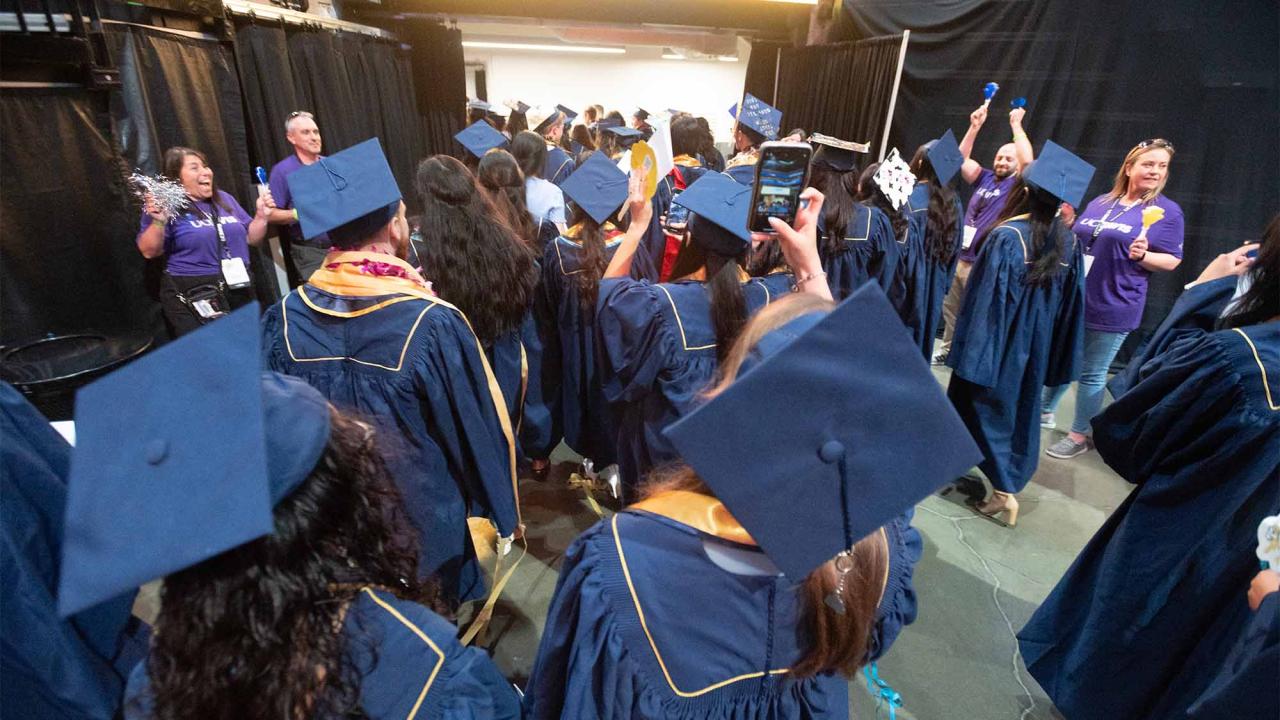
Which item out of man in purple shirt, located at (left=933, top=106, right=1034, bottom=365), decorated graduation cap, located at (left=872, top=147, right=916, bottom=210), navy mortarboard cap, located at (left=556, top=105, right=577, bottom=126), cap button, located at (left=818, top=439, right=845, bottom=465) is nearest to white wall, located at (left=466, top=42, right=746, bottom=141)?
navy mortarboard cap, located at (left=556, top=105, right=577, bottom=126)

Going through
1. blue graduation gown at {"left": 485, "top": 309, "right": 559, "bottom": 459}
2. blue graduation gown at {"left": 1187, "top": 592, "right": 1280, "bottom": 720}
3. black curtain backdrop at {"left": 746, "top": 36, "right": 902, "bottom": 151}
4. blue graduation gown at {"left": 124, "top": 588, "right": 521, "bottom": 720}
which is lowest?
blue graduation gown at {"left": 485, "top": 309, "right": 559, "bottom": 459}

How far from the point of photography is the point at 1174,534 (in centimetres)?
164

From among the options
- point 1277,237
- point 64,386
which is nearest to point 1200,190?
point 1277,237

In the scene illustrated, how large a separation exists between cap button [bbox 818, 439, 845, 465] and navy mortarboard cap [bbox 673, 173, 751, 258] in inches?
47.2

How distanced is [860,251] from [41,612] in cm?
341

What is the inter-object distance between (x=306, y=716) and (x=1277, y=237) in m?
2.26

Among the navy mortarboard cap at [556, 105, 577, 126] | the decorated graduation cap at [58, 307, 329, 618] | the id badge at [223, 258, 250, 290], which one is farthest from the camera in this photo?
the navy mortarboard cap at [556, 105, 577, 126]

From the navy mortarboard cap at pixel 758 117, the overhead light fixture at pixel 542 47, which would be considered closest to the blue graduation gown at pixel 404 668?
the navy mortarboard cap at pixel 758 117

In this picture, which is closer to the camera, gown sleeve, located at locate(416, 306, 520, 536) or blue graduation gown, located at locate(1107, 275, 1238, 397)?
gown sleeve, located at locate(416, 306, 520, 536)

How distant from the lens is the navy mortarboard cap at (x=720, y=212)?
1833 mm

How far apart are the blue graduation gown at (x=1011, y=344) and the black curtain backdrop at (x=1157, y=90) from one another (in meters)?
2.75

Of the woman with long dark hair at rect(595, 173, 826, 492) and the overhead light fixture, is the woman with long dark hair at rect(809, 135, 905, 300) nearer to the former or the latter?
the woman with long dark hair at rect(595, 173, 826, 492)

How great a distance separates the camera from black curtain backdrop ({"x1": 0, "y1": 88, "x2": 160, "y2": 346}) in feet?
9.48

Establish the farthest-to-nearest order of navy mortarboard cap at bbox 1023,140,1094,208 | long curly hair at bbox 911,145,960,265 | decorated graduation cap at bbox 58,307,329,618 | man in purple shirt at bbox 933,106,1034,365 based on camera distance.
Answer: man in purple shirt at bbox 933,106,1034,365
long curly hair at bbox 911,145,960,265
navy mortarboard cap at bbox 1023,140,1094,208
decorated graduation cap at bbox 58,307,329,618
